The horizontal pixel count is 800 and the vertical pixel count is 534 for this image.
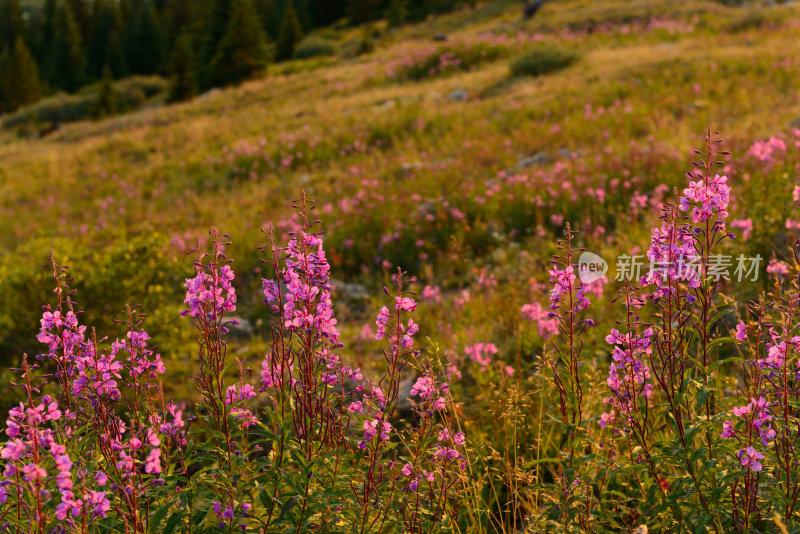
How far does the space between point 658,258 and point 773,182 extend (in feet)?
16.3

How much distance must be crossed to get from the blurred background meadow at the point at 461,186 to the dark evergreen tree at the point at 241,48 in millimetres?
6937

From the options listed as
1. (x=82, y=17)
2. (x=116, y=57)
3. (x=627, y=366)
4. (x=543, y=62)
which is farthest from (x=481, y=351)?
(x=82, y=17)

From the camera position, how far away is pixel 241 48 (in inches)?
1340

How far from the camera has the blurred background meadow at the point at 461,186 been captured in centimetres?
536

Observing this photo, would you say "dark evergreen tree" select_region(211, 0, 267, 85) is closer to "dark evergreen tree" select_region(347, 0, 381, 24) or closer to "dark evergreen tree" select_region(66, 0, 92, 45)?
"dark evergreen tree" select_region(347, 0, 381, 24)

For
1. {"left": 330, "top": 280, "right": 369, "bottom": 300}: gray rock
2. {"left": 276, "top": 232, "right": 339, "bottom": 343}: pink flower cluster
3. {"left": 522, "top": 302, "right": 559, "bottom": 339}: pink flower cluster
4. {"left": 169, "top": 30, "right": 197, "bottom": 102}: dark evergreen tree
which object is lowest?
{"left": 330, "top": 280, "right": 369, "bottom": 300}: gray rock

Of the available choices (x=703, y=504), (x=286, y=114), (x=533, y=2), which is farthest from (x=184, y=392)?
(x=533, y=2)

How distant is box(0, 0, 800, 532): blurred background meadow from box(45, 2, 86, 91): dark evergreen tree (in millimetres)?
41756

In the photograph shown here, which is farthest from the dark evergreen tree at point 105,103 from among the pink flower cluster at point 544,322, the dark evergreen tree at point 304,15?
the pink flower cluster at point 544,322

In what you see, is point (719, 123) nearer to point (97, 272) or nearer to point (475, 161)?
point (475, 161)

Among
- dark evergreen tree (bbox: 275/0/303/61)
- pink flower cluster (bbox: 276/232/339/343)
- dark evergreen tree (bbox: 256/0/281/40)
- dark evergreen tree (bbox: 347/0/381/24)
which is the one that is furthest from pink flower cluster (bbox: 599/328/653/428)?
dark evergreen tree (bbox: 256/0/281/40)

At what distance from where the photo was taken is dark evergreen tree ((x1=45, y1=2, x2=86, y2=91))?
203ft

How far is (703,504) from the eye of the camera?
232 cm

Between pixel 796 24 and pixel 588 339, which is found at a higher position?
pixel 796 24
